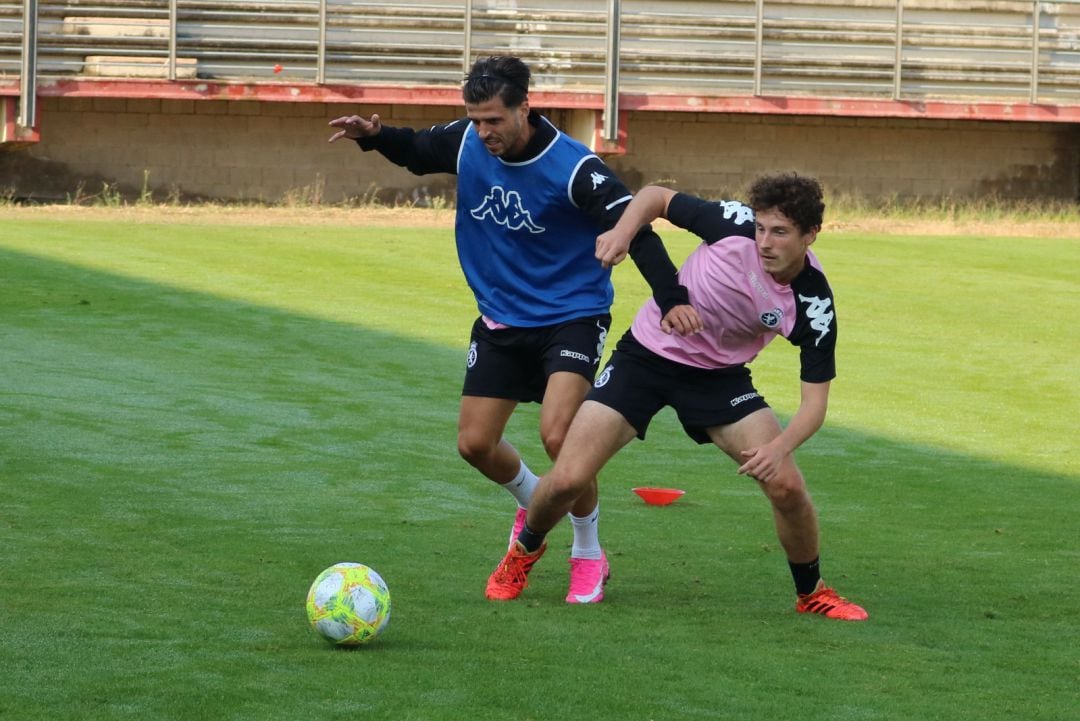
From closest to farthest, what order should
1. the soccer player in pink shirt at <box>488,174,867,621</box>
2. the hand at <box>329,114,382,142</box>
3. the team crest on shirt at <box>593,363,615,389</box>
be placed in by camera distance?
the soccer player in pink shirt at <box>488,174,867,621</box> → the team crest on shirt at <box>593,363,615,389</box> → the hand at <box>329,114,382,142</box>

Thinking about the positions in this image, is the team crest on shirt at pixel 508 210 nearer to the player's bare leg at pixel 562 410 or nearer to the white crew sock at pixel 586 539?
the player's bare leg at pixel 562 410

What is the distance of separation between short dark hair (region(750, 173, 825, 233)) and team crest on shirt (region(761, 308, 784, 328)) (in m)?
0.34

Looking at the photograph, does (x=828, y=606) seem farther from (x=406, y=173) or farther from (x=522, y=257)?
(x=406, y=173)

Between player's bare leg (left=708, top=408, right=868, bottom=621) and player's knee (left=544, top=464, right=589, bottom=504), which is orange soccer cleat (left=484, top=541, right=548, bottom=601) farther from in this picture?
player's bare leg (left=708, top=408, right=868, bottom=621)

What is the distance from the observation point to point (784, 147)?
1234 inches

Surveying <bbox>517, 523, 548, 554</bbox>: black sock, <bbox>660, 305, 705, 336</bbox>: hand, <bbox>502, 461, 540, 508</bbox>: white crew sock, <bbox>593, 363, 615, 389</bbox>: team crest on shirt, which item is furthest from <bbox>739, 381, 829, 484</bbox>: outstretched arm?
<bbox>502, 461, 540, 508</bbox>: white crew sock

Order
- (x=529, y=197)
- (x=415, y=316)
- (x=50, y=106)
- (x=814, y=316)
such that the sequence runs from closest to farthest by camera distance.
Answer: (x=814, y=316), (x=529, y=197), (x=415, y=316), (x=50, y=106)

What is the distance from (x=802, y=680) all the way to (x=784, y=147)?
86.6ft

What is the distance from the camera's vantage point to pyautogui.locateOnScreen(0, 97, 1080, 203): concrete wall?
2800 centimetres

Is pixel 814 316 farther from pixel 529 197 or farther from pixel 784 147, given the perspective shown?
pixel 784 147

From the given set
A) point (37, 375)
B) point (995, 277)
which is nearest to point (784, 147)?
point (995, 277)

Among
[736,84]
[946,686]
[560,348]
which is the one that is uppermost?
[736,84]

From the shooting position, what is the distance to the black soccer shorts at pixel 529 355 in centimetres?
721

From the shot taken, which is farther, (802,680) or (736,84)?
(736,84)
